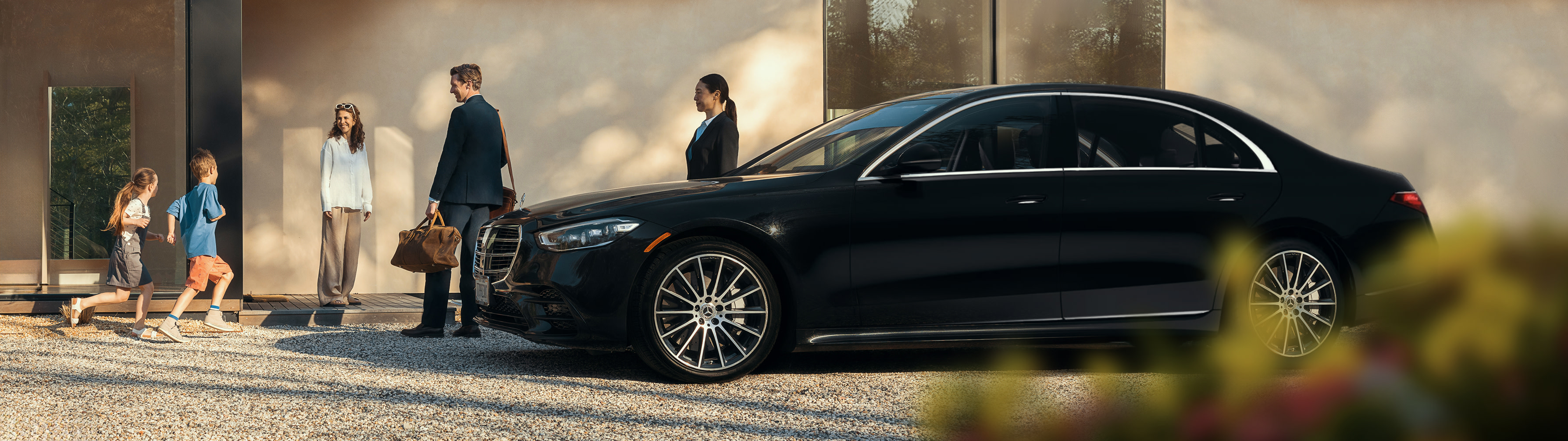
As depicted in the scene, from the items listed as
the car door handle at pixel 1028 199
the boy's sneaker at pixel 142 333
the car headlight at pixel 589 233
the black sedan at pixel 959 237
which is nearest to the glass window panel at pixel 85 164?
the boy's sneaker at pixel 142 333

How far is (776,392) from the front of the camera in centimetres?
524

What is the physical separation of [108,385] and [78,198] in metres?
6.40

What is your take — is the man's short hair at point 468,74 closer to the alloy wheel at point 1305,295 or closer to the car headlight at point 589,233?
the car headlight at point 589,233

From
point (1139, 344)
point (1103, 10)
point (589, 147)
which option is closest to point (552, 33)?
point (589, 147)

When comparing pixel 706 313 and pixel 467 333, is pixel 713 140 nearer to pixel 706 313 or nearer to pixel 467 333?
pixel 467 333

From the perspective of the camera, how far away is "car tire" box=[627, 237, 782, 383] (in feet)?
17.5

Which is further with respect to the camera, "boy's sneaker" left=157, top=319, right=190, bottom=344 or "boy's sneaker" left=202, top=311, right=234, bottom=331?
"boy's sneaker" left=202, top=311, right=234, bottom=331

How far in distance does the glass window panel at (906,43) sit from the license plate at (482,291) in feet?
18.5

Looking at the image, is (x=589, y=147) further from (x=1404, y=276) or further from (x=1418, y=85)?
(x=1404, y=276)

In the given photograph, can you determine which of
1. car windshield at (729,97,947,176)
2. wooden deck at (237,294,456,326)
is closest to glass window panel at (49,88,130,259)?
wooden deck at (237,294,456,326)

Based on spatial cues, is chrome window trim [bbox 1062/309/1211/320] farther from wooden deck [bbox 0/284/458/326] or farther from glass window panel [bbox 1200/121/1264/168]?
wooden deck [bbox 0/284/458/326]

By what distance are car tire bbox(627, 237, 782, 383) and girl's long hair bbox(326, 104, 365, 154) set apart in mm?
5333

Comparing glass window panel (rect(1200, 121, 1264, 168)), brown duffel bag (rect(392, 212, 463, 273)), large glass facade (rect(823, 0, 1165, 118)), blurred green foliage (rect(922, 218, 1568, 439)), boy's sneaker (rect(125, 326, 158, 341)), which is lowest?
boy's sneaker (rect(125, 326, 158, 341))

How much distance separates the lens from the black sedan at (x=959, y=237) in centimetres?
536
